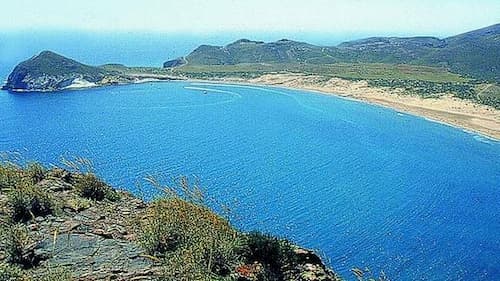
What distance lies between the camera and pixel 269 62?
168 m

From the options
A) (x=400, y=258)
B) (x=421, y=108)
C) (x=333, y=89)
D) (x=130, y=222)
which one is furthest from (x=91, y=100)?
(x=130, y=222)

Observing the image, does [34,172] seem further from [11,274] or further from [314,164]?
Answer: [314,164]

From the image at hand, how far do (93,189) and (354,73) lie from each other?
130429mm

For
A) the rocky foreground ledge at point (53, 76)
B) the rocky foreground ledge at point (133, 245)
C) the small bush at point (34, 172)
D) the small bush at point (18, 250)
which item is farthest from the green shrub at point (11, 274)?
the rocky foreground ledge at point (53, 76)

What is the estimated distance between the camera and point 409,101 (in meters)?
102

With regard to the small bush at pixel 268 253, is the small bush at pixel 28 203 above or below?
above

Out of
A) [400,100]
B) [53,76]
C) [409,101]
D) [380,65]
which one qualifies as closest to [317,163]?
[409,101]

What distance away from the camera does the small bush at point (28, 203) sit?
31.0ft

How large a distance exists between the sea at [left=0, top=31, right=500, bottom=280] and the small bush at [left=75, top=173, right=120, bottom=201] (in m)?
1.10

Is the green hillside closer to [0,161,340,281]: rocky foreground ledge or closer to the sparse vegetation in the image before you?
[0,161,340,281]: rocky foreground ledge

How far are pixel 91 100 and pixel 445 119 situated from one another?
6589cm

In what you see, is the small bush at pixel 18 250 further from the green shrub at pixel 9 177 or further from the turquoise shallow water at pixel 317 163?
the turquoise shallow water at pixel 317 163

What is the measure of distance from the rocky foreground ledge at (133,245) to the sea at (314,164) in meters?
1.55

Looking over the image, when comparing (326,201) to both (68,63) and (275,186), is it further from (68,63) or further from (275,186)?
(68,63)
